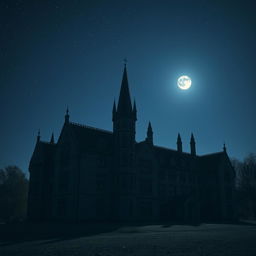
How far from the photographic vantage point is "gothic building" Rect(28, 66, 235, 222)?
44.3 meters

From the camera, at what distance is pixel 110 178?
1858 inches

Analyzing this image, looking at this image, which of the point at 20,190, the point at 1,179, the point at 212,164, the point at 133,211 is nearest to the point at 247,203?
the point at 212,164

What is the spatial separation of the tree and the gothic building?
25.7 metres

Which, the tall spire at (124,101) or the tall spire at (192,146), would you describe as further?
the tall spire at (192,146)

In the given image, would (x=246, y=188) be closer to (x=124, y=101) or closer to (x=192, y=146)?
(x=192, y=146)

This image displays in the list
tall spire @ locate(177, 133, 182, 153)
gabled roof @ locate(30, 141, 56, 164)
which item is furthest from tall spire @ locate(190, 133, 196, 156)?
→ gabled roof @ locate(30, 141, 56, 164)

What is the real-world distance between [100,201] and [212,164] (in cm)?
2962

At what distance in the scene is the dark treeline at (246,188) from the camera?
72.6 m

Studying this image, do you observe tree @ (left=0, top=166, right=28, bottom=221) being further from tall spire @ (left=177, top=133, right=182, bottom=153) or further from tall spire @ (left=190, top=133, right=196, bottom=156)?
tall spire @ (left=190, top=133, right=196, bottom=156)

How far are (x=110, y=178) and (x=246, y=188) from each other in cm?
4265

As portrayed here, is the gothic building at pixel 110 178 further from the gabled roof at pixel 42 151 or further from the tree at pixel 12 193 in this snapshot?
the tree at pixel 12 193

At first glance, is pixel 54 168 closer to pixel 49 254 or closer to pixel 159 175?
pixel 159 175

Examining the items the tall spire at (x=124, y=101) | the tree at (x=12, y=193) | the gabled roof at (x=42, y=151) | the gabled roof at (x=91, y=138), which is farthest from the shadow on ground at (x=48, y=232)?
the tree at (x=12, y=193)

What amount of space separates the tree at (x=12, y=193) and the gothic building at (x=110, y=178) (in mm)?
25658
